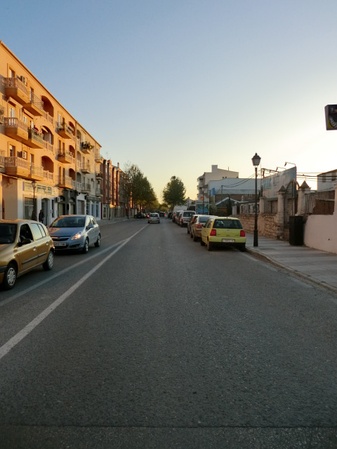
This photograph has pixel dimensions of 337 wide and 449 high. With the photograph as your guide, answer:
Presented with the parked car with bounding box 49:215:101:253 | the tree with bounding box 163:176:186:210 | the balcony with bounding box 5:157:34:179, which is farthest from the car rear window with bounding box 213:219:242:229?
the tree with bounding box 163:176:186:210

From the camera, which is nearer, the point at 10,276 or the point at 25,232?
the point at 10,276

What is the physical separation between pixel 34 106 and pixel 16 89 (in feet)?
13.3

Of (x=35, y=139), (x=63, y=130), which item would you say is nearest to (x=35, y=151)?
(x=35, y=139)

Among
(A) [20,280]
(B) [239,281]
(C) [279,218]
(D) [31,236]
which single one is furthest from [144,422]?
(C) [279,218]

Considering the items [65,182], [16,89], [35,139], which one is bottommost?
[65,182]

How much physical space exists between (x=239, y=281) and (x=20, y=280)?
212 inches

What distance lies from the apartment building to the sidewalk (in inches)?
832

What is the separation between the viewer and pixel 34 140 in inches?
1241

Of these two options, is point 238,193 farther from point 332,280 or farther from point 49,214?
point 332,280

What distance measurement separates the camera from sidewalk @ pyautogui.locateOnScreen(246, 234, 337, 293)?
9000 mm

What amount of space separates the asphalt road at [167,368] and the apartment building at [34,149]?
23953 mm

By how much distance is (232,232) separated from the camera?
1594cm

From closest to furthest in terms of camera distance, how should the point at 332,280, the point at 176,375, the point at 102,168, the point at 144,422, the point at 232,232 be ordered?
1. the point at 144,422
2. the point at 176,375
3. the point at 332,280
4. the point at 232,232
5. the point at 102,168

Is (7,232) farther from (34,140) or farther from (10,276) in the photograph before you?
(34,140)
